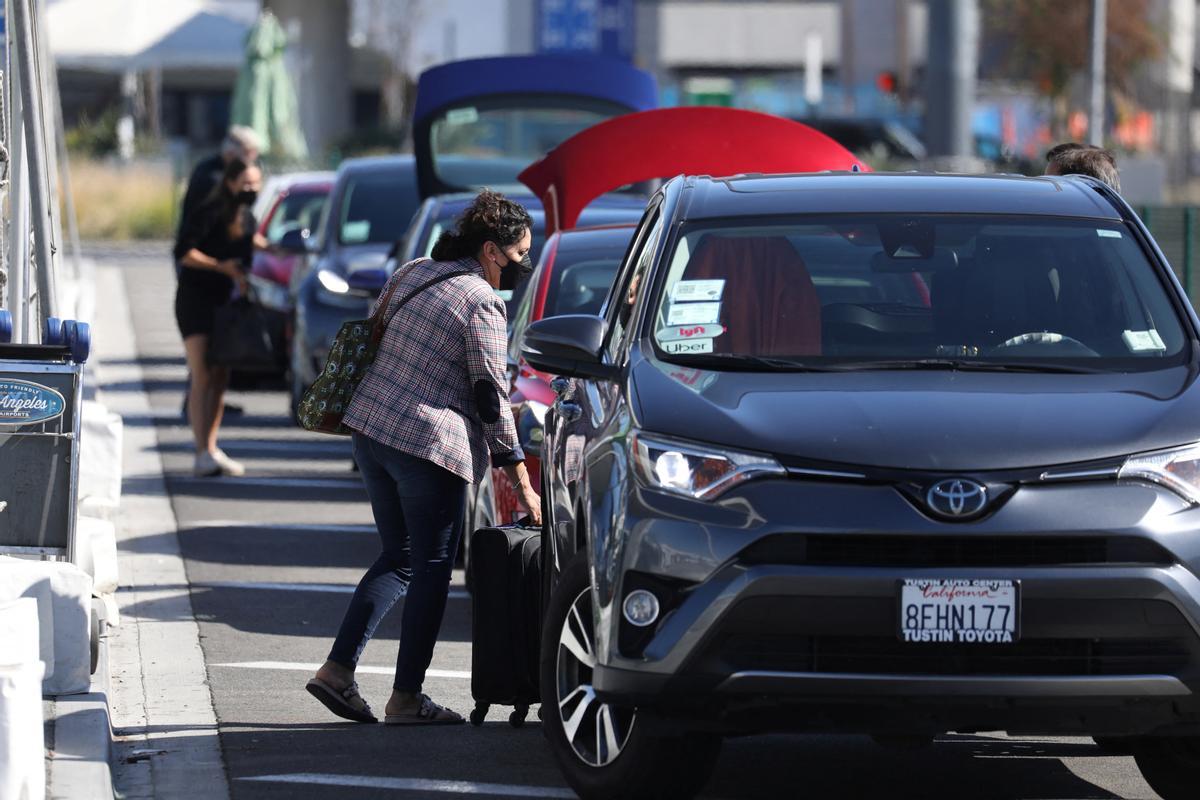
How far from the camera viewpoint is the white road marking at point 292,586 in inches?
400

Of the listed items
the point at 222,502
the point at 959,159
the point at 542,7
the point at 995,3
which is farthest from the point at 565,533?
the point at 995,3

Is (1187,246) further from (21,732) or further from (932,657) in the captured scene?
(21,732)

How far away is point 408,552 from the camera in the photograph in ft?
24.7

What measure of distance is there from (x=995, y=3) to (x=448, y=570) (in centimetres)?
3765

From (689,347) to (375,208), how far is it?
10.6 meters

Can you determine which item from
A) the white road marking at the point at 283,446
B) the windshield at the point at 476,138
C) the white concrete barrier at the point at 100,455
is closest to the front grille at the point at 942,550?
the white concrete barrier at the point at 100,455

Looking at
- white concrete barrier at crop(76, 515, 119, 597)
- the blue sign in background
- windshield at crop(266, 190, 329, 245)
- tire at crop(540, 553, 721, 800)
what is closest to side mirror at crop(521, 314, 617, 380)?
tire at crop(540, 553, 721, 800)

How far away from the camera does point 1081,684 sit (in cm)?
547

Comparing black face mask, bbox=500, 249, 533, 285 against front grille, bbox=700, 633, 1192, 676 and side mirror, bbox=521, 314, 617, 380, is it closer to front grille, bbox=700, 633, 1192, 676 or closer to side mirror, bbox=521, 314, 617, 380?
side mirror, bbox=521, 314, 617, 380

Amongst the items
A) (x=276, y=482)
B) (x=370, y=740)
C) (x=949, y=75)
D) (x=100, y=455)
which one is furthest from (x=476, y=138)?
(x=370, y=740)

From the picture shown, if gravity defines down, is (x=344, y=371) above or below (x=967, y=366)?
below

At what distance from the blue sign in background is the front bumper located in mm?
32007

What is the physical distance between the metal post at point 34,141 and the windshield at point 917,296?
365 cm

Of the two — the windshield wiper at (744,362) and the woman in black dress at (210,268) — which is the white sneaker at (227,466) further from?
the windshield wiper at (744,362)
